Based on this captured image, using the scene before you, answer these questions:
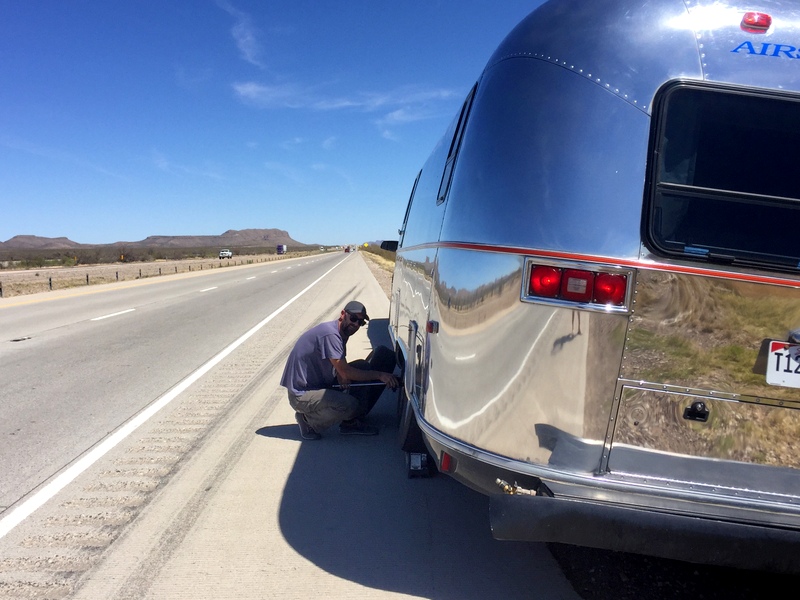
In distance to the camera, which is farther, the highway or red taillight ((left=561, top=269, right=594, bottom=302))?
the highway

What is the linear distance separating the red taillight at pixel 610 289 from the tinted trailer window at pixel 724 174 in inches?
8.5

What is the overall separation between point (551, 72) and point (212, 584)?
314 cm

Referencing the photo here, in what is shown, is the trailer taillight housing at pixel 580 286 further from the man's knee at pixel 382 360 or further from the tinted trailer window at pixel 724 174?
the man's knee at pixel 382 360

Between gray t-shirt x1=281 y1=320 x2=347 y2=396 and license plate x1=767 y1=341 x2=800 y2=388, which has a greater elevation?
license plate x1=767 y1=341 x2=800 y2=388

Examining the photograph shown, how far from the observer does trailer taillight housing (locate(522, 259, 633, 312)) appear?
2551mm

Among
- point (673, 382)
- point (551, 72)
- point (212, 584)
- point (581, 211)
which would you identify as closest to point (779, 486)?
point (673, 382)

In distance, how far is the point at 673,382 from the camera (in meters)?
2.56

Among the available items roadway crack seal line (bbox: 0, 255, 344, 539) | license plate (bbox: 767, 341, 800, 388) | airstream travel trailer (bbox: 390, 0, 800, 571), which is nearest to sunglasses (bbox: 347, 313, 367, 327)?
roadway crack seal line (bbox: 0, 255, 344, 539)

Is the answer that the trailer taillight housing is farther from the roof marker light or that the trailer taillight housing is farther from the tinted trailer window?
the roof marker light

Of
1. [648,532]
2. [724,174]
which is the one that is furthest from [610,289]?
[648,532]

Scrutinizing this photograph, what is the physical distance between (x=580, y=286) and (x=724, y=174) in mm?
821

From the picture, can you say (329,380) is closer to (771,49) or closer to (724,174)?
(724,174)

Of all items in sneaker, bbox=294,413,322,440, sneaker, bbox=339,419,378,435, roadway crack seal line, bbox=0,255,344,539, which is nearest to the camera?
roadway crack seal line, bbox=0,255,344,539

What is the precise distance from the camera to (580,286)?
2.58m
